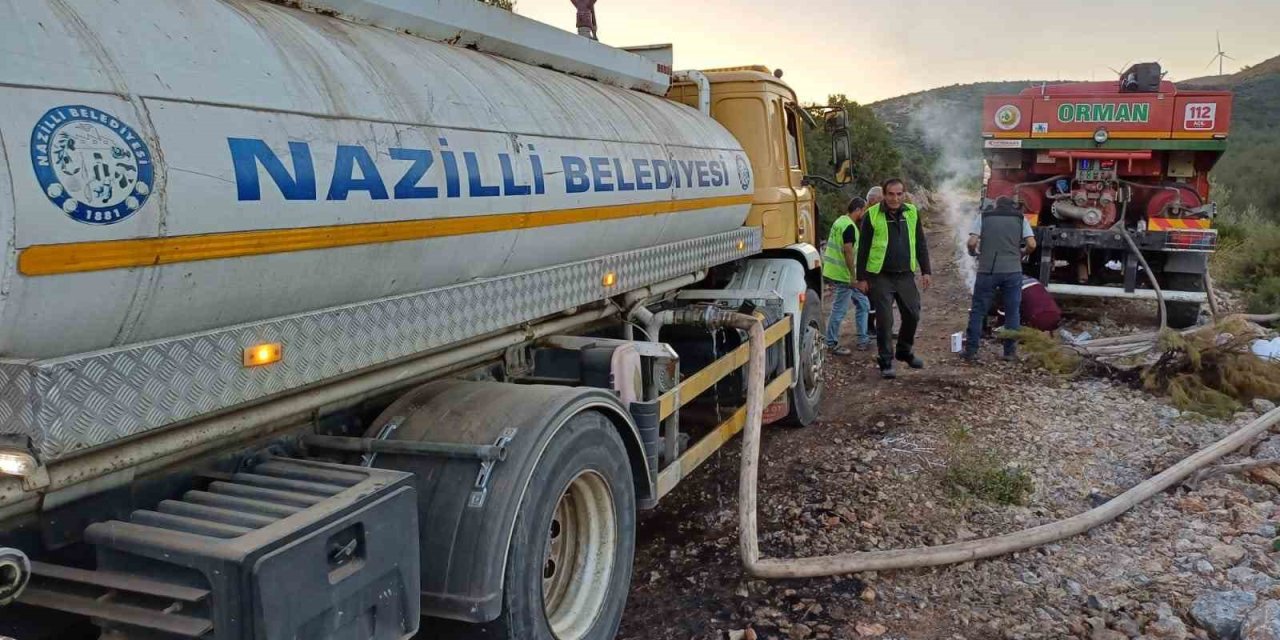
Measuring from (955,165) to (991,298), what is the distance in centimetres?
3328

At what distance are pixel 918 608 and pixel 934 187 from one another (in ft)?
104

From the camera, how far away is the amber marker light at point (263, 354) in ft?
7.07

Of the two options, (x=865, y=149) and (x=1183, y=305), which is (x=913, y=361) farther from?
(x=865, y=149)

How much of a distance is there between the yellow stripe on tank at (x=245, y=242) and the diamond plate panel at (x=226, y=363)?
0.61 feet

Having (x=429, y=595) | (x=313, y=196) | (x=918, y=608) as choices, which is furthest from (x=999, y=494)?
(x=313, y=196)

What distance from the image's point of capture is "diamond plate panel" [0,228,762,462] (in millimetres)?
1745

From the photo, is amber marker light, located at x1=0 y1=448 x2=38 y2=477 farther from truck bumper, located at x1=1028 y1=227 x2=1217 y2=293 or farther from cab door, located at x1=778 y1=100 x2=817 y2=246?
truck bumper, located at x1=1028 y1=227 x2=1217 y2=293

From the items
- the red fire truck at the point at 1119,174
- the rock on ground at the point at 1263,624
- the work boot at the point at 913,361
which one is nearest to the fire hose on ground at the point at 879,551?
the rock on ground at the point at 1263,624

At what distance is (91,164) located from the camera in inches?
70.1

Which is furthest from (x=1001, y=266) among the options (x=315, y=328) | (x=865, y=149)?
(x=865, y=149)

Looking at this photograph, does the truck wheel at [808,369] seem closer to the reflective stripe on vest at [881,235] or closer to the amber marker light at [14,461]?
the reflective stripe on vest at [881,235]

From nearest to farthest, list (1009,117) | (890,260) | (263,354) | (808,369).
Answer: (263,354) → (808,369) → (890,260) → (1009,117)

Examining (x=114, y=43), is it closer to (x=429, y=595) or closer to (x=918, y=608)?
(x=429, y=595)

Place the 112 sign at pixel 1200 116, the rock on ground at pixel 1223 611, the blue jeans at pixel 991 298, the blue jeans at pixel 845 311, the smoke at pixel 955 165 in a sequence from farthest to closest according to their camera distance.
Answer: the smoke at pixel 955 165 < the 112 sign at pixel 1200 116 < the blue jeans at pixel 845 311 < the blue jeans at pixel 991 298 < the rock on ground at pixel 1223 611
